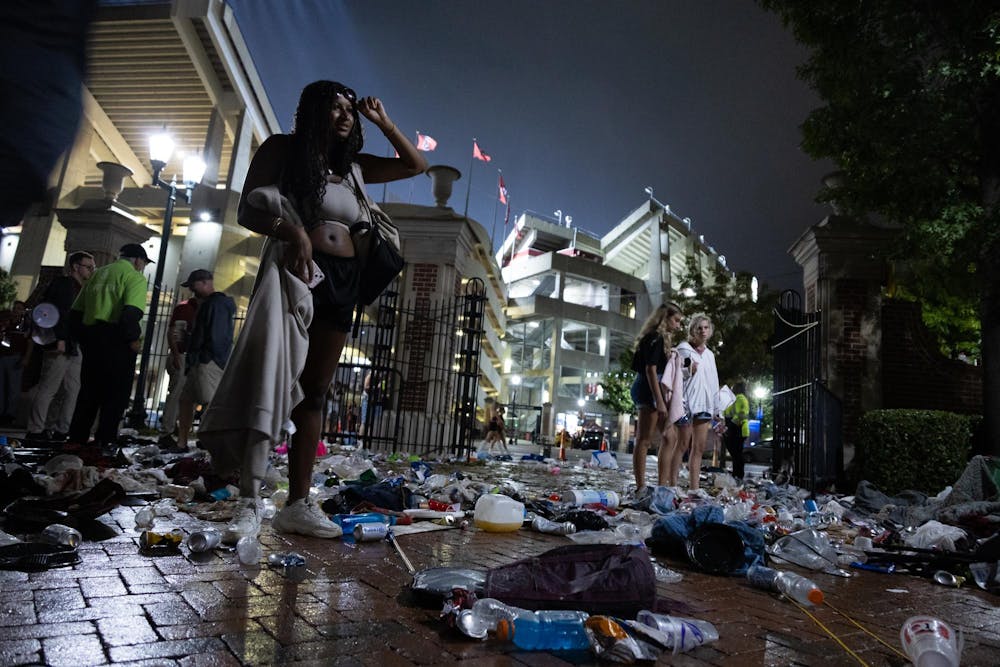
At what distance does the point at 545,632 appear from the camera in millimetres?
1715

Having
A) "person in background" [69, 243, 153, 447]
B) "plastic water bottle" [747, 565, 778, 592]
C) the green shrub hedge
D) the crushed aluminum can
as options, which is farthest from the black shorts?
the green shrub hedge

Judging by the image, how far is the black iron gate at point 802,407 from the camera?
7633 mm

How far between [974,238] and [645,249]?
50.0 meters

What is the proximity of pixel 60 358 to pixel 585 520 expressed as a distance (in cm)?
703

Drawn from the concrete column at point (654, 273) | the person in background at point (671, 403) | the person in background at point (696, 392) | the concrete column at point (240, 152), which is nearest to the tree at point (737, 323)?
the person in background at point (696, 392)

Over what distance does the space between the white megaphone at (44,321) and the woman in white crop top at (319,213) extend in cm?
581

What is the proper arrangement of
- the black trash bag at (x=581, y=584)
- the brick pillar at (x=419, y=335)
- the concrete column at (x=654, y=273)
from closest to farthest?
the black trash bag at (x=581, y=584)
the brick pillar at (x=419, y=335)
the concrete column at (x=654, y=273)

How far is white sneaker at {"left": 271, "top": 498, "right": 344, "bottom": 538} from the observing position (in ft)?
9.82

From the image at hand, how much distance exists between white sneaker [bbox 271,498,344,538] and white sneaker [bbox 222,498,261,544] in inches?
9.6

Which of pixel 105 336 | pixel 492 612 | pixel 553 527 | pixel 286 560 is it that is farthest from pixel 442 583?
pixel 105 336

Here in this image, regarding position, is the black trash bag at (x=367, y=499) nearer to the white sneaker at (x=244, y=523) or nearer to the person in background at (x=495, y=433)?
the white sneaker at (x=244, y=523)

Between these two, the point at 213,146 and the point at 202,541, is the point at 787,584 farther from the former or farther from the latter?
the point at 213,146

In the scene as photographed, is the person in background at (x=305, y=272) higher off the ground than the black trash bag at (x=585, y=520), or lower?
higher

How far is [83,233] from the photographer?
36.0 feet
